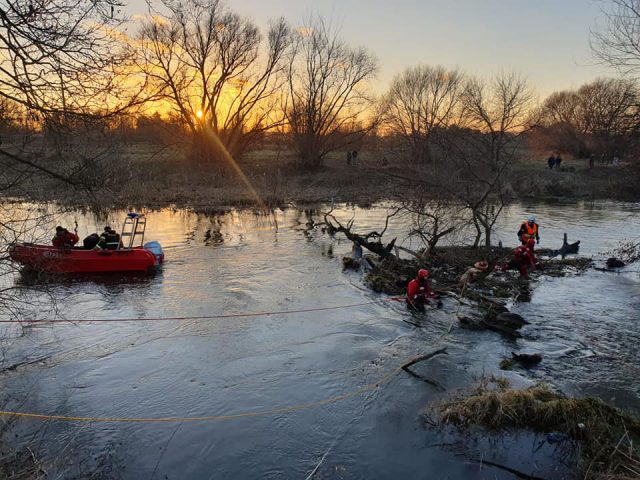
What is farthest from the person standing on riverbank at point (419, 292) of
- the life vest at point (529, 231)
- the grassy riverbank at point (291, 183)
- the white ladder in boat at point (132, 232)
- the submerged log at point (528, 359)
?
the grassy riverbank at point (291, 183)

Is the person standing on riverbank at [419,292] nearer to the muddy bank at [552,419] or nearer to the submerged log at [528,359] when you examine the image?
the submerged log at [528,359]

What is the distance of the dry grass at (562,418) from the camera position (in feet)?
19.5

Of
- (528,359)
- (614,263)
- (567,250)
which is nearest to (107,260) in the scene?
(528,359)

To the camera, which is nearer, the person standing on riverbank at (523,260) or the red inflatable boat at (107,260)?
the person standing on riverbank at (523,260)

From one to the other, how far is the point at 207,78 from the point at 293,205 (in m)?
14.6

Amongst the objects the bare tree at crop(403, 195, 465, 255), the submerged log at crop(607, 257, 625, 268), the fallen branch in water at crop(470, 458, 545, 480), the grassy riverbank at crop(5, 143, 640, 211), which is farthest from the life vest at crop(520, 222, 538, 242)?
the grassy riverbank at crop(5, 143, 640, 211)

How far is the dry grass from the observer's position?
5949 millimetres

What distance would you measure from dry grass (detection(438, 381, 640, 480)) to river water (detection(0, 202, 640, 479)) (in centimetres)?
35

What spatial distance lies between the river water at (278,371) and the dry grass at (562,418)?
347 millimetres

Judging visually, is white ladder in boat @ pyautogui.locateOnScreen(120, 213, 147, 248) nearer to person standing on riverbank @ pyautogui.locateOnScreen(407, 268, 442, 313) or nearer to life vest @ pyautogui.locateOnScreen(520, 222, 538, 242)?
person standing on riverbank @ pyautogui.locateOnScreen(407, 268, 442, 313)

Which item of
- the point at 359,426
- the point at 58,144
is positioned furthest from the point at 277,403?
the point at 58,144

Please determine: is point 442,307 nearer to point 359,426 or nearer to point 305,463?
point 359,426

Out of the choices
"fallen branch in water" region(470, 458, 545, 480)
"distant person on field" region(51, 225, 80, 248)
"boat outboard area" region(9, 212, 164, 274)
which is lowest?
"fallen branch in water" region(470, 458, 545, 480)

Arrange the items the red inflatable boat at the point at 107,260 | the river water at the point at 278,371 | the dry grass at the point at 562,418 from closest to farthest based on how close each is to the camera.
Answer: the dry grass at the point at 562,418, the river water at the point at 278,371, the red inflatable boat at the point at 107,260
